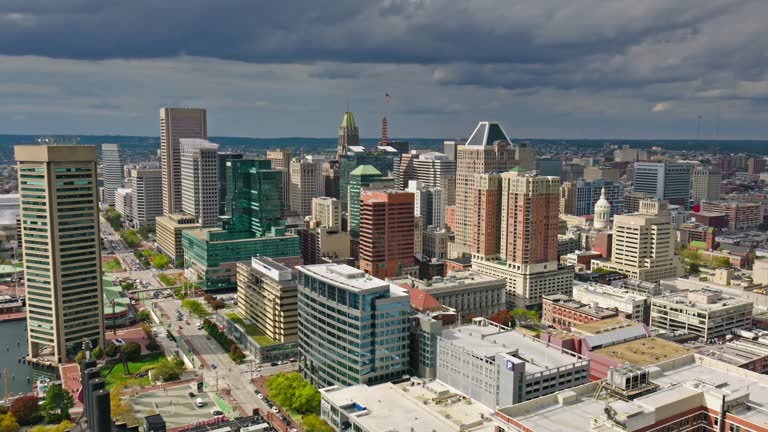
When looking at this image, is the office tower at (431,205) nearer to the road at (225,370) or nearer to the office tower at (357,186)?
the office tower at (357,186)

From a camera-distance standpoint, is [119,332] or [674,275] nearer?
[119,332]

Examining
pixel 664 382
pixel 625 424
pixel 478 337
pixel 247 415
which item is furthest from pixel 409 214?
pixel 625 424

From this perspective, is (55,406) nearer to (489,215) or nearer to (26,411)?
(26,411)

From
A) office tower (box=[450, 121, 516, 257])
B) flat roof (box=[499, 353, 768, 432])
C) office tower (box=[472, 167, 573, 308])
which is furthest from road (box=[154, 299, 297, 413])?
office tower (box=[450, 121, 516, 257])

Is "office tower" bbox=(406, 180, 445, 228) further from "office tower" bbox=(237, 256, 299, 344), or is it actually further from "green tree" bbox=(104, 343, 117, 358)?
"green tree" bbox=(104, 343, 117, 358)

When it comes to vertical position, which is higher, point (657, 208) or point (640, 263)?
point (657, 208)

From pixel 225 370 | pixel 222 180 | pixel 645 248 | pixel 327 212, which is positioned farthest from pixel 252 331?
pixel 222 180

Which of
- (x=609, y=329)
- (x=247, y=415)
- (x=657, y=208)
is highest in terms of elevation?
(x=657, y=208)

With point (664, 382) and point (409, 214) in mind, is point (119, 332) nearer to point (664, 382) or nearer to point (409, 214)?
point (409, 214)
